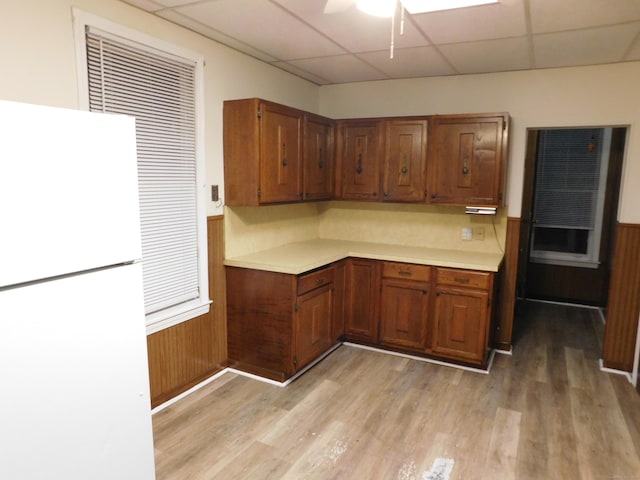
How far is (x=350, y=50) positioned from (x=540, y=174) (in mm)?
3623

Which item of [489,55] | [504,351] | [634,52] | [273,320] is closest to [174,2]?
[273,320]

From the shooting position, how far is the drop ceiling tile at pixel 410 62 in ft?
10.5

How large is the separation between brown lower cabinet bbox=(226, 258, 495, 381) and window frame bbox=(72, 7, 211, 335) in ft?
1.04

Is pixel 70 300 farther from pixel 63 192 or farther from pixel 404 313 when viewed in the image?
pixel 404 313

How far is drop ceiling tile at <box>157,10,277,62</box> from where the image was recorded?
2570 mm

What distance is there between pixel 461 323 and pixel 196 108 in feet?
8.31

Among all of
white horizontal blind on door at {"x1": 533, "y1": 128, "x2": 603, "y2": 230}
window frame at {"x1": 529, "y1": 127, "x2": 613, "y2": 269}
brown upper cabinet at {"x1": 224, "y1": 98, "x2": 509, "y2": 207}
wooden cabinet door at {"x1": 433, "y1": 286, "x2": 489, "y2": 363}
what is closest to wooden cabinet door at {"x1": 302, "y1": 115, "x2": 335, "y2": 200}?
brown upper cabinet at {"x1": 224, "y1": 98, "x2": 509, "y2": 207}

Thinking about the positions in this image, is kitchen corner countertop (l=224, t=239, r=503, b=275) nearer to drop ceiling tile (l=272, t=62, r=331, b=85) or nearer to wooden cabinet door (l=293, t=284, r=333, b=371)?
wooden cabinet door (l=293, t=284, r=333, b=371)

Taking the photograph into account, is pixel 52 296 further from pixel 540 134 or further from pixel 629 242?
pixel 540 134

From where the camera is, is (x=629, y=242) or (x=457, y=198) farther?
(x=457, y=198)

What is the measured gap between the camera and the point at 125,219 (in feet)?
4.71

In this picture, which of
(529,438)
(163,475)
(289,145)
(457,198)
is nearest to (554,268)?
(457,198)

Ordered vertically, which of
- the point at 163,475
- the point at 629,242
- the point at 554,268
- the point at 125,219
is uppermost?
the point at 125,219

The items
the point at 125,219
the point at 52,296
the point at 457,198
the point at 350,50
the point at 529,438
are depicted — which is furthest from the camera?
the point at 457,198
